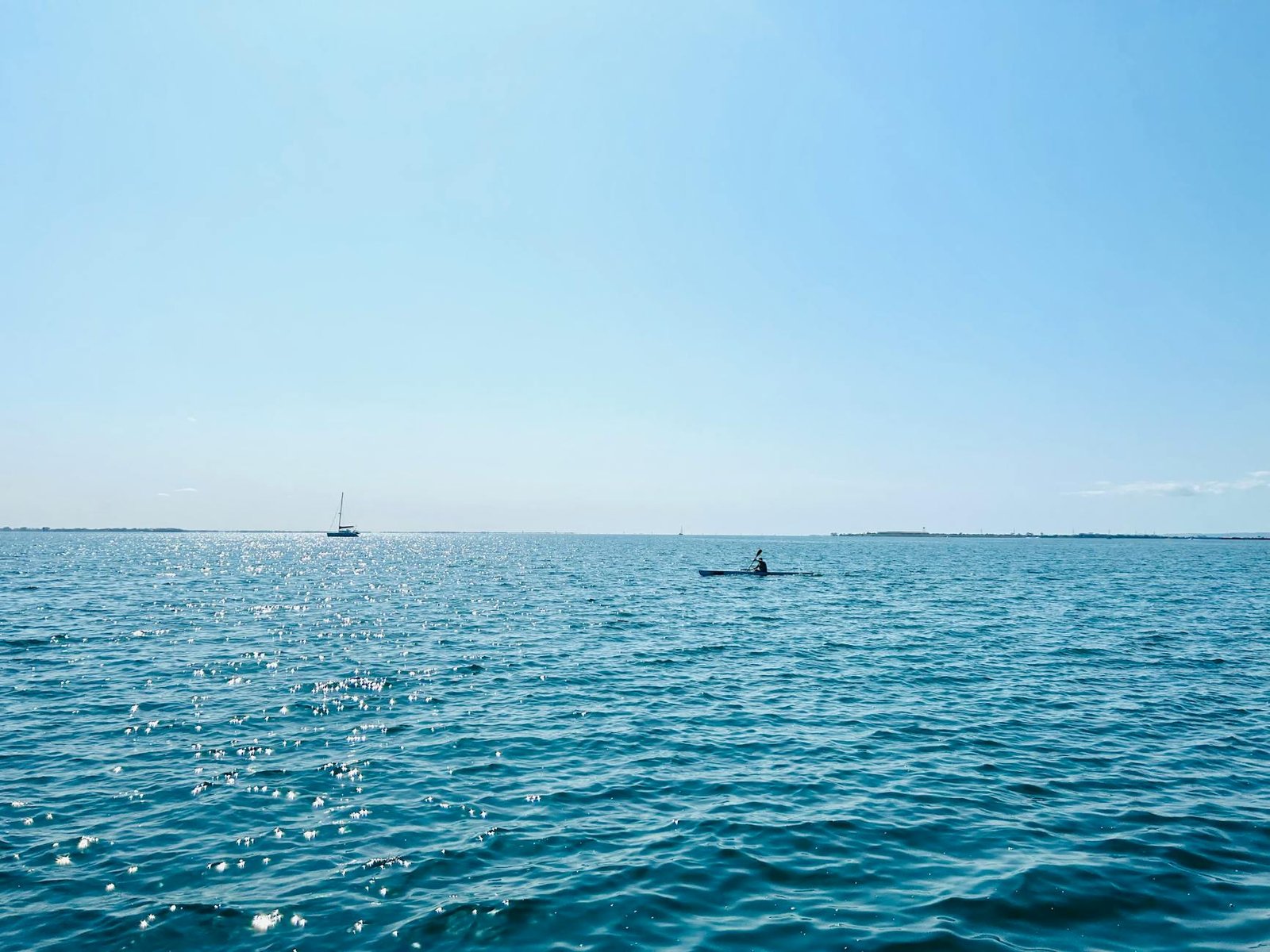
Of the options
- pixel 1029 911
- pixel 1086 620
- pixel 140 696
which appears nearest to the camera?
pixel 1029 911

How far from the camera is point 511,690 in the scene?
25172 mm

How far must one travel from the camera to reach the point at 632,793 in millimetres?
15352

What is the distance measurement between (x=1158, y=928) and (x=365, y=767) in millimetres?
15681

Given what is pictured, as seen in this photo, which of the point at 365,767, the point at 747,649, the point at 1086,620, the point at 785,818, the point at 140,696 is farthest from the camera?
the point at 1086,620

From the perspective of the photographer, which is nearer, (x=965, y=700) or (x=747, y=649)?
(x=965, y=700)

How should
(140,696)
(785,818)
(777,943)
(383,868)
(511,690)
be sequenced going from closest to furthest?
(777,943) → (383,868) → (785,818) → (140,696) → (511,690)

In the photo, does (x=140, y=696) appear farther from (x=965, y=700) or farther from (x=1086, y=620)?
(x=1086, y=620)

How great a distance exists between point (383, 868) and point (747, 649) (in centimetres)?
2427

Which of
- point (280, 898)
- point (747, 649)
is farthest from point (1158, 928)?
point (747, 649)

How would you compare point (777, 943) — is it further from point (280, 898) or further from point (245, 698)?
point (245, 698)

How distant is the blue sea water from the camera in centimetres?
1044

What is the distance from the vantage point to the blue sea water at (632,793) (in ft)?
34.2

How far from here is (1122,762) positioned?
17.5 m

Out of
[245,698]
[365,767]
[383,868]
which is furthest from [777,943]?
[245,698]
